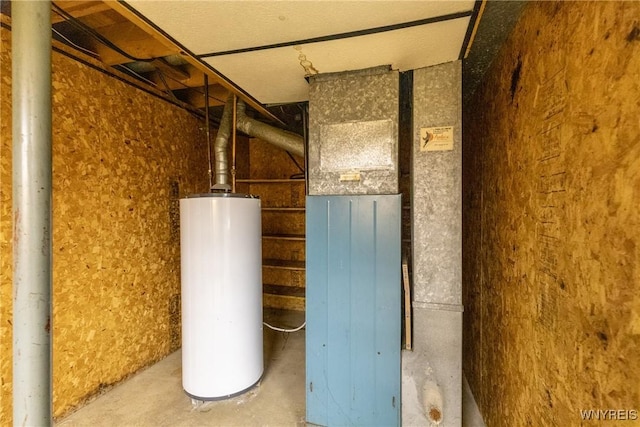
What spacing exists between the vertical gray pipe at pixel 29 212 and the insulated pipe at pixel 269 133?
1.83 meters

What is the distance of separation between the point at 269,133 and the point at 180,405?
2325 mm

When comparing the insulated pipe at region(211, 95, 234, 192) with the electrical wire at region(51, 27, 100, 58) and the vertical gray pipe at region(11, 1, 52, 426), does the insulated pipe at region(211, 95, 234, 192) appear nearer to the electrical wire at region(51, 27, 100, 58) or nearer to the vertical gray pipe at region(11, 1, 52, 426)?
the electrical wire at region(51, 27, 100, 58)

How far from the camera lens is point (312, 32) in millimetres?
1266

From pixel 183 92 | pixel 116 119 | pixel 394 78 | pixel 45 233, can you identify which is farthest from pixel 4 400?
pixel 394 78

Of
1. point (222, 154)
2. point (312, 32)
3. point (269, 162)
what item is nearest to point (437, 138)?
point (312, 32)

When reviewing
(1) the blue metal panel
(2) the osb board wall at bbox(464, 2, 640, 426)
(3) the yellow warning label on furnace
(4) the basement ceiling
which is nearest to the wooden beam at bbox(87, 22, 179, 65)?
(4) the basement ceiling

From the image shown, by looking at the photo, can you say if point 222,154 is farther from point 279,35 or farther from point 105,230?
point 279,35

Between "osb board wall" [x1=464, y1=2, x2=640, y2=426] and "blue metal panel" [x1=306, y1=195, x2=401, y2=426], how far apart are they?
1.91 feet

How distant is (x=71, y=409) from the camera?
1.85 m

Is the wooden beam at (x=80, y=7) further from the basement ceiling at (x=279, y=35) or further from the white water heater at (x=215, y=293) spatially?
the white water heater at (x=215, y=293)

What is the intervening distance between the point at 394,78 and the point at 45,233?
1690 millimetres

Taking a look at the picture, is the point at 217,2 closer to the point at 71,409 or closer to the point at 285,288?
the point at 71,409

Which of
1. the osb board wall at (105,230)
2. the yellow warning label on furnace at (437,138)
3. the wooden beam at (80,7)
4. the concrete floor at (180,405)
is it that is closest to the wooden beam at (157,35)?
the wooden beam at (80,7)

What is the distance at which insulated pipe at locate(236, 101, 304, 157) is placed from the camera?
2596 mm
